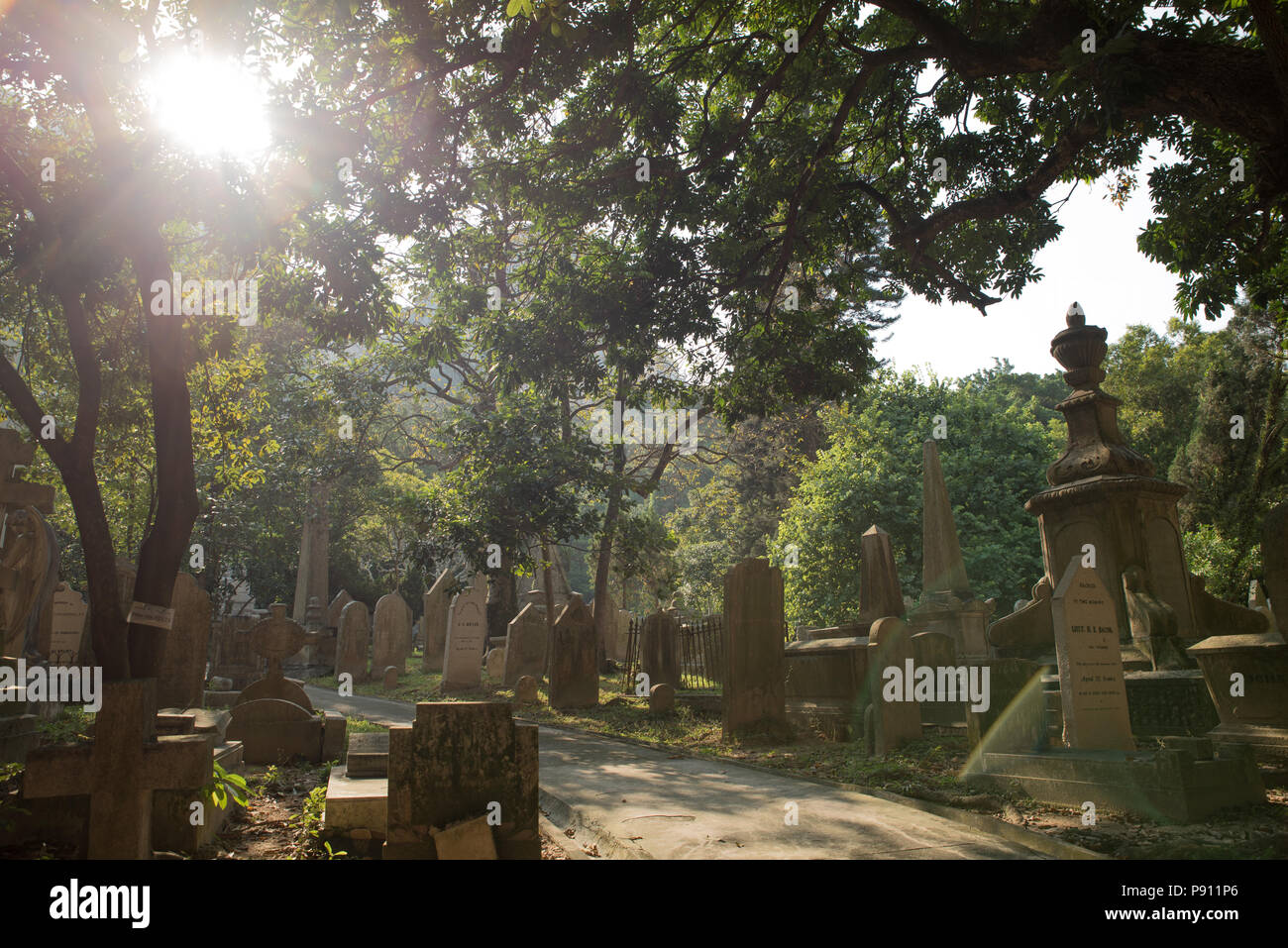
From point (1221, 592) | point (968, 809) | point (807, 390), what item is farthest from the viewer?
point (1221, 592)

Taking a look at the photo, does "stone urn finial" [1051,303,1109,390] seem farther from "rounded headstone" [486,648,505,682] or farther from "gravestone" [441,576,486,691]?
"rounded headstone" [486,648,505,682]

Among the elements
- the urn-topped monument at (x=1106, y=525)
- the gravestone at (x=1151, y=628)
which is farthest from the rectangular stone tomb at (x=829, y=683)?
the gravestone at (x=1151, y=628)

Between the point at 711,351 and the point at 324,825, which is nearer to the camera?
the point at 324,825

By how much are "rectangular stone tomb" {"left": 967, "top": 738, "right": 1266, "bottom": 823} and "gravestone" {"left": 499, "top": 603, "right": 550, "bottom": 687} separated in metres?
13.4

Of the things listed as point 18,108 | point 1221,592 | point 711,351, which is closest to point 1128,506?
point 711,351

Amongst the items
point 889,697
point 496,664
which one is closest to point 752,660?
point 889,697

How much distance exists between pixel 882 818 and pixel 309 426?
884 inches

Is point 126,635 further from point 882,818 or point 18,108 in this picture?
point 18,108

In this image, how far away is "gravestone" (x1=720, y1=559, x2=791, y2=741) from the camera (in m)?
10.3

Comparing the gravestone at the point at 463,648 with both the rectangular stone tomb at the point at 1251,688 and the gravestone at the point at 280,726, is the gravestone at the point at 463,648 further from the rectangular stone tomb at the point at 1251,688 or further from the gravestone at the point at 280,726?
the rectangular stone tomb at the point at 1251,688

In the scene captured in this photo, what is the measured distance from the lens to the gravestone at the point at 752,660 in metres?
10.3

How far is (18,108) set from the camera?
7.27 m
